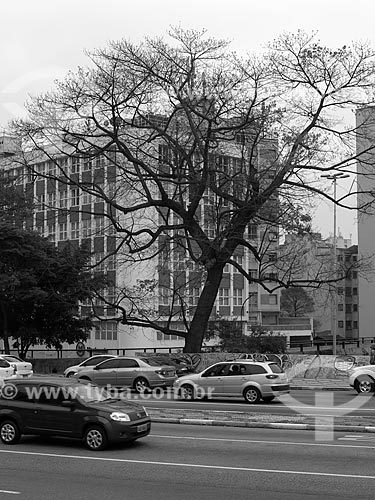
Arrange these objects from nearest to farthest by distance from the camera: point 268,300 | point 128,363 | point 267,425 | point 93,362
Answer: point 267,425 < point 128,363 < point 93,362 < point 268,300

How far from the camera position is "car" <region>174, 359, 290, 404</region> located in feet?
81.7

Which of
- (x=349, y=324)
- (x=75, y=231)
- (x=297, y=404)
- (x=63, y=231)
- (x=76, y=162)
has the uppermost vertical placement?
(x=76, y=162)

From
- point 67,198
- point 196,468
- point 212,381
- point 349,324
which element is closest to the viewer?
point 196,468

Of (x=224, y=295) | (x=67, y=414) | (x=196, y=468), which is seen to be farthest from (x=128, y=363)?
(x=224, y=295)

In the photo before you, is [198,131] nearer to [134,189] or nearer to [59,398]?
[134,189]

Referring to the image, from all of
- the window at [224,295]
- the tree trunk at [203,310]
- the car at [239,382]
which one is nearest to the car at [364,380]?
the car at [239,382]

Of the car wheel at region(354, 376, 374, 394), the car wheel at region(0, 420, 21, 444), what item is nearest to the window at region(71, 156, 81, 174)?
the car wheel at region(354, 376, 374, 394)

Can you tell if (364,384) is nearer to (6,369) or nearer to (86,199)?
(6,369)

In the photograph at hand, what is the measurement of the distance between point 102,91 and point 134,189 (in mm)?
6151

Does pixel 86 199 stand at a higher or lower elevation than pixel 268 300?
higher

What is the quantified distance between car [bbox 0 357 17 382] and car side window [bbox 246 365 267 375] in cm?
1028

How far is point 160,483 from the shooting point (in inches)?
450

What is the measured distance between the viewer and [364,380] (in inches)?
1075

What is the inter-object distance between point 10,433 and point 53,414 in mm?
1221
